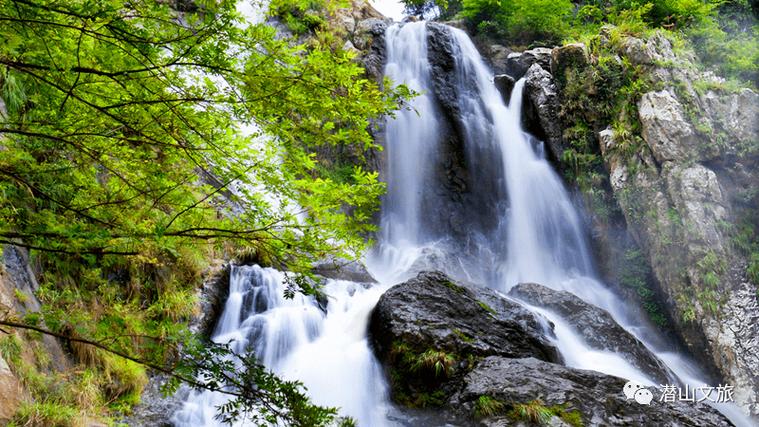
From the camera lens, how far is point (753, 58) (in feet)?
37.9

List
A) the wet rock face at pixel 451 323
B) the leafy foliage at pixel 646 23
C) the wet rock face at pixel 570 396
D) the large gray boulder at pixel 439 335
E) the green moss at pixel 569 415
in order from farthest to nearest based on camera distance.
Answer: the leafy foliage at pixel 646 23
the wet rock face at pixel 451 323
the large gray boulder at pixel 439 335
the wet rock face at pixel 570 396
the green moss at pixel 569 415

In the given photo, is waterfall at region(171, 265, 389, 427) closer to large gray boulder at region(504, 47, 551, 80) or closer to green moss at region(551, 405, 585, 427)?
green moss at region(551, 405, 585, 427)

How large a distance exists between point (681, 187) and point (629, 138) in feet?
6.72

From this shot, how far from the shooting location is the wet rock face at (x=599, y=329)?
7.91 metres

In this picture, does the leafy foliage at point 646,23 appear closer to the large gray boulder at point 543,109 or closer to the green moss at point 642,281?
the large gray boulder at point 543,109

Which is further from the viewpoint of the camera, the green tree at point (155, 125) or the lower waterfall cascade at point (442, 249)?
the lower waterfall cascade at point (442, 249)

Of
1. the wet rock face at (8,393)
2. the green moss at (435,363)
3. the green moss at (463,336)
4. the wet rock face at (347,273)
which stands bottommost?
the green moss at (435,363)

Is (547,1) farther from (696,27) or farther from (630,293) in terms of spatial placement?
(630,293)

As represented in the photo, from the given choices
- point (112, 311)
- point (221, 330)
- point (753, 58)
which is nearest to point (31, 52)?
point (112, 311)

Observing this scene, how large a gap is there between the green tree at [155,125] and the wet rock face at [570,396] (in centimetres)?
352

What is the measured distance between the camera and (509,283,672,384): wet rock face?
7906 mm

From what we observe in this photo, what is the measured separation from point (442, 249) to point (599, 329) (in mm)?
5290

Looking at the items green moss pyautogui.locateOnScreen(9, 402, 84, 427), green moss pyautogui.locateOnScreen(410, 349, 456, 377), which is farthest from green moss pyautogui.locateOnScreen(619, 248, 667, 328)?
green moss pyautogui.locateOnScreen(9, 402, 84, 427)

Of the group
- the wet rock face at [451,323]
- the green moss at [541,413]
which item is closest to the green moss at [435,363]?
the wet rock face at [451,323]
